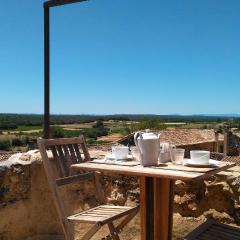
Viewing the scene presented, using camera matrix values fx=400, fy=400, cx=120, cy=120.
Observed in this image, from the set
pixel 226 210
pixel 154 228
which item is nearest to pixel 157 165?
pixel 154 228

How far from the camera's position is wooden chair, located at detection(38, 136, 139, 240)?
2.62m

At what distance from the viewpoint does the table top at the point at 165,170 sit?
2080 mm

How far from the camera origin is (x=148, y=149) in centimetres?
239

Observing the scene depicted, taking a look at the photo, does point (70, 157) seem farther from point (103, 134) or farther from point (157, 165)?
point (103, 134)

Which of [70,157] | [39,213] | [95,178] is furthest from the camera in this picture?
[39,213]

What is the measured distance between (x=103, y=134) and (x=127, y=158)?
57.2 meters

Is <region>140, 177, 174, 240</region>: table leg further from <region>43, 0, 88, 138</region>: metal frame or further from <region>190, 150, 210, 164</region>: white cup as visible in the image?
<region>43, 0, 88, 138</region>: metal frame

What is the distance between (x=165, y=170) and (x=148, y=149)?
0.22m

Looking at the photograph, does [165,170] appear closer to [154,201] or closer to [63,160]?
[154,201]

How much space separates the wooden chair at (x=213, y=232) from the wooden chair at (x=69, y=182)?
1.71 feet

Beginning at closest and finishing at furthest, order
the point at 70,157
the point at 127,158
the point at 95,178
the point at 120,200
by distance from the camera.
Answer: the point at 127,158 → the point at 70,157 → the point at 95,178 → the point at 120,200

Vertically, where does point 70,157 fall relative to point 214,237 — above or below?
above

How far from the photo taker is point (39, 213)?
3.49 meters

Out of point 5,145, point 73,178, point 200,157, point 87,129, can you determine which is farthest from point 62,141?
point 87,129
